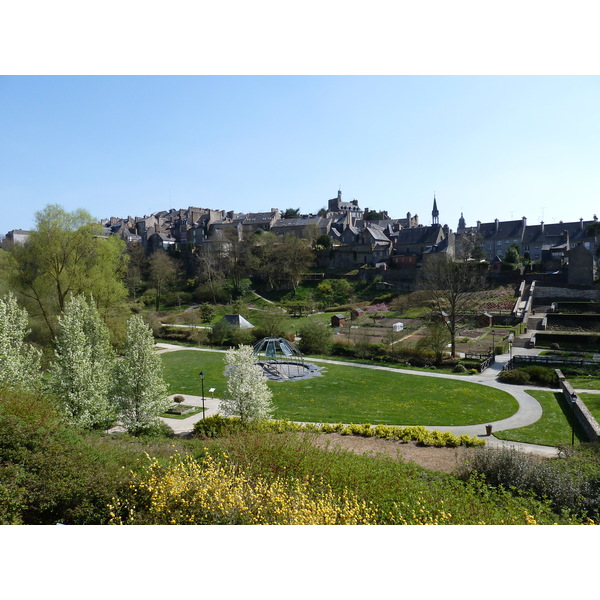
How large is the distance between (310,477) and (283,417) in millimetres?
10053

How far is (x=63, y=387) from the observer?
1523 centimetres

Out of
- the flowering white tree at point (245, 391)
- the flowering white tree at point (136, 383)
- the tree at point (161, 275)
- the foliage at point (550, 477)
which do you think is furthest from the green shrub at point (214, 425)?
the tree at point (161, 275)

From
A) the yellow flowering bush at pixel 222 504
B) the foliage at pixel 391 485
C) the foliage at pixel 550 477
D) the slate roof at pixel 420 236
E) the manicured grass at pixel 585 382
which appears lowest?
the manicured grass at pixel 585 382

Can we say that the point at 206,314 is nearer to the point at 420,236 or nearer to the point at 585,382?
the point at 420,236

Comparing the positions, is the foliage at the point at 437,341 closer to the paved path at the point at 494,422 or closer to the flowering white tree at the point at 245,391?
the paved path at the point at 494,422

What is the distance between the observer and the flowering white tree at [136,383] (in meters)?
16.1

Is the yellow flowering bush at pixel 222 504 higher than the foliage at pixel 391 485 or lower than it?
higher

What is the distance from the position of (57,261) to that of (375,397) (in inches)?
889

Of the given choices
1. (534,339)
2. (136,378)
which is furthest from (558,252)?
(136,378)

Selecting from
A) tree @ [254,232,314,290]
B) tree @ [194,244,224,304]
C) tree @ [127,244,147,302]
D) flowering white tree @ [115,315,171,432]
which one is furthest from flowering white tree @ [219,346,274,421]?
tree @ [127,244,147,302]

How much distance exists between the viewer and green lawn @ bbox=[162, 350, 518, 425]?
64.7 feet

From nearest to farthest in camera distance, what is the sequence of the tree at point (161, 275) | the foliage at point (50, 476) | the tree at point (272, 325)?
1. the foliage at point (50, 476)
2. the tree at point (272, 325)
3. the tree at point (161, 275)

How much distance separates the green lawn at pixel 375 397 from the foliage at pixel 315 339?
4849 millimetres

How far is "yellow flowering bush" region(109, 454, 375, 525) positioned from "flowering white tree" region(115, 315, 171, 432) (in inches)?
303
